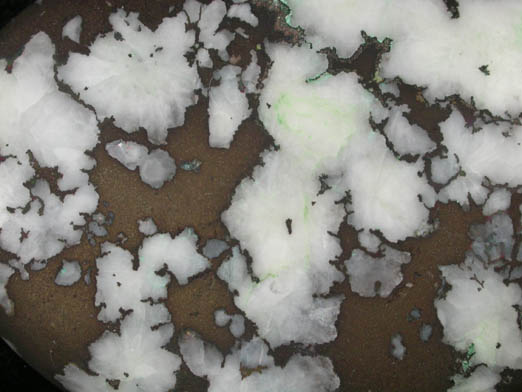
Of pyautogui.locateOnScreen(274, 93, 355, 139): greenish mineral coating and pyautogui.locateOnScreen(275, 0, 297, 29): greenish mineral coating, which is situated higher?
pyautogui.locateOnScreen(275, 0, 297, 29): greenish mineral coating

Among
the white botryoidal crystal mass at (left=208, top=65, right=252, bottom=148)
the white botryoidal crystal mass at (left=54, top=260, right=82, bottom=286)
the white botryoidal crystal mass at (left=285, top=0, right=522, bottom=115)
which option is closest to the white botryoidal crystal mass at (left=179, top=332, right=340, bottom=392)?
the white botryoidal crystal mass at (left=54, top=260, right=82, bottom=286)

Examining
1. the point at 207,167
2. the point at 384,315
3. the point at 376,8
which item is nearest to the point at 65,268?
the point at 207,167

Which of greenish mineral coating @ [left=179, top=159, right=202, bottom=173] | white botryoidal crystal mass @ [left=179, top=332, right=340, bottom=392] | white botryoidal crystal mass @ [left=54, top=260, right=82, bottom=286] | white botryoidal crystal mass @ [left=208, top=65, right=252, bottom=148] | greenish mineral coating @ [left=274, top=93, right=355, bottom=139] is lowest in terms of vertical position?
white botryoidal crystal mass @ [left=179, top=332, right=340, bottom=392]

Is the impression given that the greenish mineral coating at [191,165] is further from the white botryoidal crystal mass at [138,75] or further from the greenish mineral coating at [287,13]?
the greenish mineral coating at [287,13]

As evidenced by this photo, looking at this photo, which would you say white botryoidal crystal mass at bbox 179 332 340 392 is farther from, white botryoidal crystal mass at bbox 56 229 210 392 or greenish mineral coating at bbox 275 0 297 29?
greenish mineral coating at bbox 275 0 297 29

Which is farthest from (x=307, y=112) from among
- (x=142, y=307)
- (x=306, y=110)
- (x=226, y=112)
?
(x=142, y=307)

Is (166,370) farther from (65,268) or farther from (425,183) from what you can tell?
(425,183)

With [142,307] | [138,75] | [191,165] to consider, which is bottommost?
[142,307]

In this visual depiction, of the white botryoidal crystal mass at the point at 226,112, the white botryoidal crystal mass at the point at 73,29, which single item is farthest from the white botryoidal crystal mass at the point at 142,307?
the white botryoidal crystal mass at the point at 73,29

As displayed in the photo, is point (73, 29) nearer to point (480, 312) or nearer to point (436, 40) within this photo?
point (436, 40)

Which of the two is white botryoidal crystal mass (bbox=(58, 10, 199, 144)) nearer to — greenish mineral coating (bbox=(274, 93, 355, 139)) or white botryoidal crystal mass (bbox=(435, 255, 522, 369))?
greenish mineral coating (bbox=(274, 93, 355, 139))

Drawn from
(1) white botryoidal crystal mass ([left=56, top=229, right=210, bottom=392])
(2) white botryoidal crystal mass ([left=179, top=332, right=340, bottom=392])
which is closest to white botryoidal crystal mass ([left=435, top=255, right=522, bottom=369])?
(2) white botryoidal crystal mass ([left=179, top=332, right=340, bottom=392])
